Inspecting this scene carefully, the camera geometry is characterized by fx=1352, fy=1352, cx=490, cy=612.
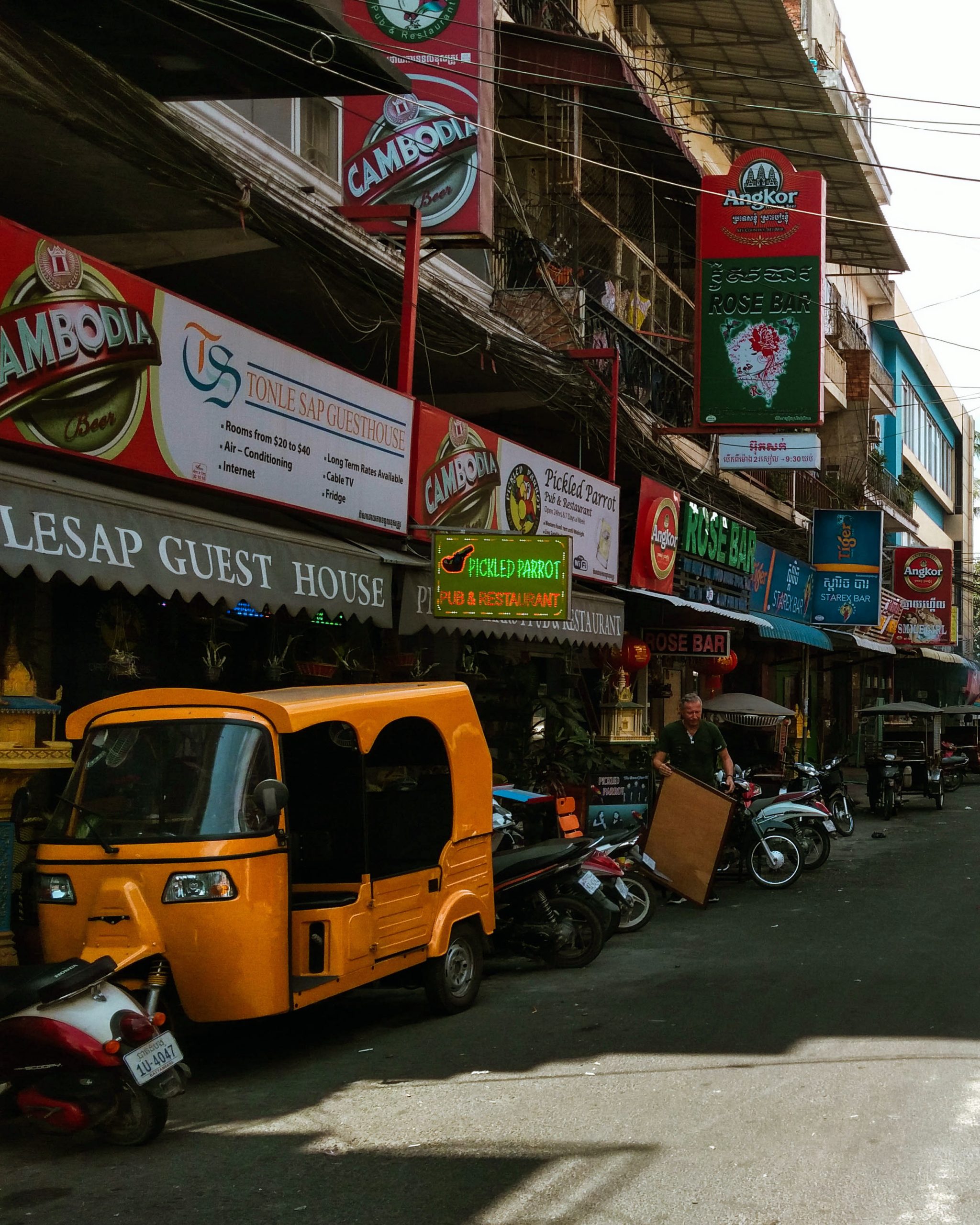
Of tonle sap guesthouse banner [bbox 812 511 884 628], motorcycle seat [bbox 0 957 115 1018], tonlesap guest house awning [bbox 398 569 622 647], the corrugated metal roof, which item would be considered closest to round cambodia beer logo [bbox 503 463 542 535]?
tonlesap guest house awning [bbox 398 569 622 647]

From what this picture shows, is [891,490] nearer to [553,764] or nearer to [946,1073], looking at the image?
[553,764]

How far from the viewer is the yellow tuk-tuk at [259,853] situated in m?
6.16

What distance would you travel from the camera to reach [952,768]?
1158 inches

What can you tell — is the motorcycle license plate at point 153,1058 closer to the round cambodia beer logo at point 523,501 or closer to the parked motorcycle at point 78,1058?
the parked motorcycle at point 78,1058

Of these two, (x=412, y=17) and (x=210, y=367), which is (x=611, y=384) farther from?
(x=210, y=367)

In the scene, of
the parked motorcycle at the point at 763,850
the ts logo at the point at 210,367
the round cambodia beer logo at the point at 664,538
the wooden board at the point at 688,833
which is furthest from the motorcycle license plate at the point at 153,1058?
the round cambodia beer logo at the point at 664,538

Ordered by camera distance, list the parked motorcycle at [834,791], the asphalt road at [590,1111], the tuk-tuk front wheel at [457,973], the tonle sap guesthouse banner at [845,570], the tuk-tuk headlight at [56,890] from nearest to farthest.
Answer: the asphalt road at [590,1111], the tuk-tuk headlight at [56,890], the tuk-tuk front wheel at [457,973], the parked motorcycle at [834,791], the tonle sap guesthouse banner at [845,570]

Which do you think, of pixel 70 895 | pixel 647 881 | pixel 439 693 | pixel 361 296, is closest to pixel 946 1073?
pixel 439 693

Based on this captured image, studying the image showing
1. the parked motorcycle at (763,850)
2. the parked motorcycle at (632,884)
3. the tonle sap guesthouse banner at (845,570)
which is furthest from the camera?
the tonle sap guesthouse banner at (845,570)

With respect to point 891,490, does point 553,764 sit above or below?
below

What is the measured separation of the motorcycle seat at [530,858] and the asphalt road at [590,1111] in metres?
0.71

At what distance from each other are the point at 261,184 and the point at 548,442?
9.50 m

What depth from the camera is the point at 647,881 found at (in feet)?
36.4

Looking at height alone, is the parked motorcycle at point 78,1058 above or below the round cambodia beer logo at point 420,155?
below
